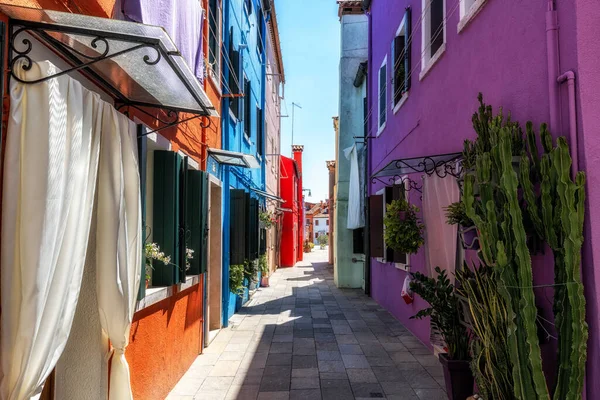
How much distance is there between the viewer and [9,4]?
7.58 feet

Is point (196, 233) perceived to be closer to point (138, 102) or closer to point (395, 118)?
point (138, 102)

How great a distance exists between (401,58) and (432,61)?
2260 millimetres

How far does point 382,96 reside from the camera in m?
11.2

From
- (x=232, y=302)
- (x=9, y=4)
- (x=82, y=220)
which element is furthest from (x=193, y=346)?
(x=9, y=4)

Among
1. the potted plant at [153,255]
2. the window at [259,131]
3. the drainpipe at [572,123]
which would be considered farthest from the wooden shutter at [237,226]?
the drainpipe at [572,123]

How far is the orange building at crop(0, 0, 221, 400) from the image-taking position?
3068mm

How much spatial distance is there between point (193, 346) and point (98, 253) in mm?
3642

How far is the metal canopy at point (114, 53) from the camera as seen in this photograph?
2.46 m

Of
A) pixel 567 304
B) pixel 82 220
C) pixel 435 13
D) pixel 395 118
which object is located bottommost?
pixel 567 304

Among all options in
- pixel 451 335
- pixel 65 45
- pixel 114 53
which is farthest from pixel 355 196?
pixel 65 45

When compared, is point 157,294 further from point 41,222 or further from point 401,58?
point 401,58

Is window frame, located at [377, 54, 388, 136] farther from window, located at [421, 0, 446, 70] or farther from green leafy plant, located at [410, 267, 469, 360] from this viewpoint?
green leafy plant, located at [410, 267, 469, 360]

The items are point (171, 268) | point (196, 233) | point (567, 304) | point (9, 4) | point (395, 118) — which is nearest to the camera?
point (9, 4)

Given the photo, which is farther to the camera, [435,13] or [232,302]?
[232,302]
